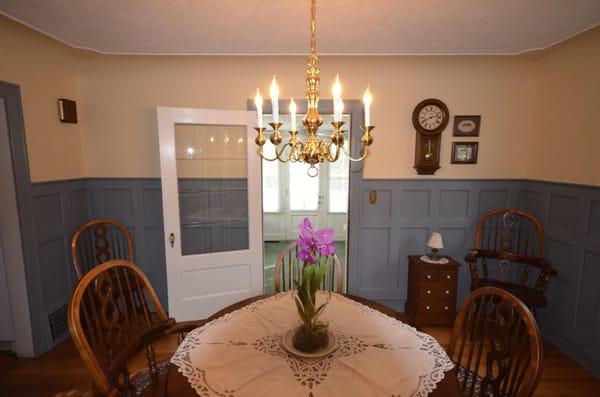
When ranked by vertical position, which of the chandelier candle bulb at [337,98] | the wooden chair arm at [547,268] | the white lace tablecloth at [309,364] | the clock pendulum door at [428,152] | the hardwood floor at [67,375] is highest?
the chandelier candle bulb at [337,98]

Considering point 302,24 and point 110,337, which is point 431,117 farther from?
point 110,337

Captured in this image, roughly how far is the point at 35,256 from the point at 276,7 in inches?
102

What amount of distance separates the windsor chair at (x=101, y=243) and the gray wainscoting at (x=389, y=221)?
12cm

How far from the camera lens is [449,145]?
289 centimetres

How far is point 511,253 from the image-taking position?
2619mm

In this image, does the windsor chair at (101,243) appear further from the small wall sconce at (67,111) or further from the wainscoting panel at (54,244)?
the small wall sconce at (67,111)

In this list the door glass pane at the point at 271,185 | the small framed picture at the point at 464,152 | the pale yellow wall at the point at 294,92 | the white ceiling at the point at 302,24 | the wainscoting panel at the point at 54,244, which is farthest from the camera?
the door glass pane at the point at 271,185

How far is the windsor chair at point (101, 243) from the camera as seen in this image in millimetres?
2574

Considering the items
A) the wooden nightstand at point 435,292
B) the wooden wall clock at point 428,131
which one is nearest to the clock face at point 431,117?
the wooden wall clock at point 428,131

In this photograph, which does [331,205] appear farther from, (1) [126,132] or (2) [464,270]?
(1) [126,132]

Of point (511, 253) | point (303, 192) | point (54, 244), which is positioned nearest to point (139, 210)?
point (54, 244)

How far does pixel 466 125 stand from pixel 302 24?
191 cm

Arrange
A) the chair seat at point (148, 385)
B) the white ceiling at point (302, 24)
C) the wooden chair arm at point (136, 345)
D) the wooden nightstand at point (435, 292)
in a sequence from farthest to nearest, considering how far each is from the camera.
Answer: the wooden nightstand at point (435, 292) < the white ceiling at point (302, 24) < the chair seat at point (148, 385) < the wooden chair arm at point (136, 345)

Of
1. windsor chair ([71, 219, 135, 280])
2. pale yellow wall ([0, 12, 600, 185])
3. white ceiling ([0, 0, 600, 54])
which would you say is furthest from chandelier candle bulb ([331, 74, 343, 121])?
windsor chair ([71, 219, 135, 280])
